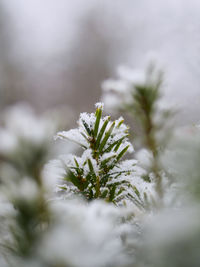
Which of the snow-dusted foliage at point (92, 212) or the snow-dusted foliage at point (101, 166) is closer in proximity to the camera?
the snow-dusted foliage at point (92, 212)

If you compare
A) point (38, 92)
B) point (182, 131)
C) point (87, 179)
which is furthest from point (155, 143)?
point (38, 92)

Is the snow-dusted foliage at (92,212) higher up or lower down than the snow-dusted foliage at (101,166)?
lower down

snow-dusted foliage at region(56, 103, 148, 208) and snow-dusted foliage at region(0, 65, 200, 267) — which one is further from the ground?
snow-dusted foliage at region(56, 103, 148, 208)

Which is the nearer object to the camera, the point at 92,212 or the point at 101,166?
the point at 92,212

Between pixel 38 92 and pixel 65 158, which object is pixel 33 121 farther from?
pixel 38 92

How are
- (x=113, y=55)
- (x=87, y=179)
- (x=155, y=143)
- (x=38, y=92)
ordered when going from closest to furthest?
1. (x=155, y=143)
2. (x=87, y=179)
3. (x=38, y=92)
4. (x=113, y=55)

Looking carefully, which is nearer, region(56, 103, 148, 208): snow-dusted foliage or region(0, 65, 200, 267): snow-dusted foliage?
region(0, 65, 200, 267): snow-dusted foliage

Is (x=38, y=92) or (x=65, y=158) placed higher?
(x=38, y=92)

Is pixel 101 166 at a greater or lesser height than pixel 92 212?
greater
